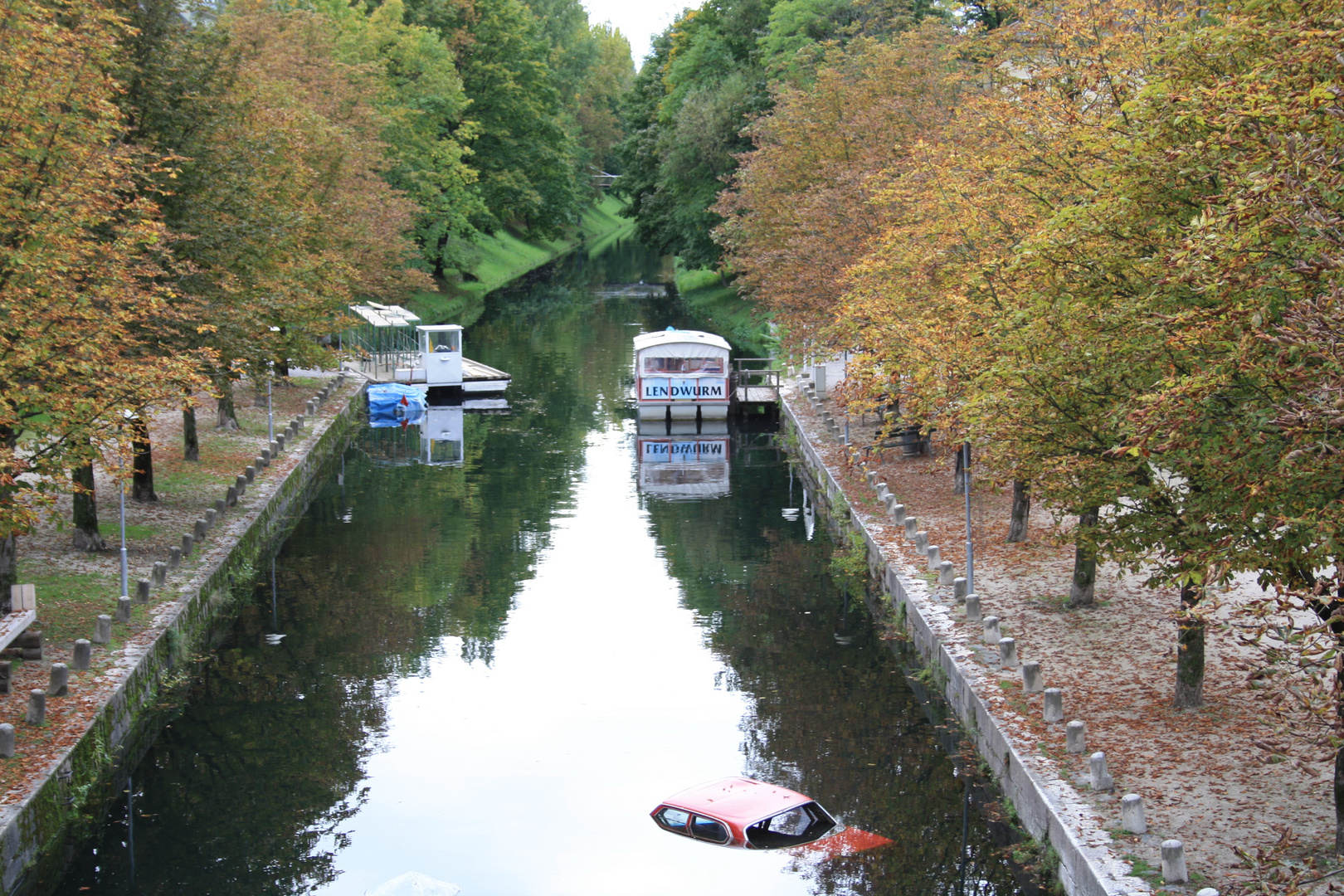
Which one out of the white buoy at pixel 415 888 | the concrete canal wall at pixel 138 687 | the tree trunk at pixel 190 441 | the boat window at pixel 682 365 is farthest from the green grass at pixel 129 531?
the boat window at pixel 682 365

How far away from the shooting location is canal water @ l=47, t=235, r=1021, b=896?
1427 centimetres

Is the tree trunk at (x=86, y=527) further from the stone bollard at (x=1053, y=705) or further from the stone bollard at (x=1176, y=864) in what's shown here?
the stone bollard at (x=1176, y=864)

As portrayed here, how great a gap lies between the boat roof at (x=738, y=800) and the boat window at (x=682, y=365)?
2917cm

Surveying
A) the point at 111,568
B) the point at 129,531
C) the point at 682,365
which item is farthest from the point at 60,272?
the point at 682,365

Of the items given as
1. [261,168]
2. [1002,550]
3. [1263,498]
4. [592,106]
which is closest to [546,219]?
[592,106]

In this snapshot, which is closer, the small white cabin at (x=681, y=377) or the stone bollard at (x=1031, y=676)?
the stone bollard at (x=1031, y=676)

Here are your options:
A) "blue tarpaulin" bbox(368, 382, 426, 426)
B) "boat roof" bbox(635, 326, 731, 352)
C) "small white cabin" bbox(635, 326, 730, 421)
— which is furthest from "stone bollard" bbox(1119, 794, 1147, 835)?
"blue tarpaulin" bbox(368, 382, 426, 426)

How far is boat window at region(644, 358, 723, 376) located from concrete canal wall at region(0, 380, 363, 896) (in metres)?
15.7

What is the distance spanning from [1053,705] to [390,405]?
34.5 m

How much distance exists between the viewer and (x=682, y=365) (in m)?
44.4

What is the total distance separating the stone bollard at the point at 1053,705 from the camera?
15.2 m

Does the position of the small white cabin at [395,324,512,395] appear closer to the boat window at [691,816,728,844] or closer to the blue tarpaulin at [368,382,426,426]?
the blue tarpaulin at [368,382,426,426]

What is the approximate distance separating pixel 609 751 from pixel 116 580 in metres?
9.22

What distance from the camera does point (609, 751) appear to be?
691 inches
